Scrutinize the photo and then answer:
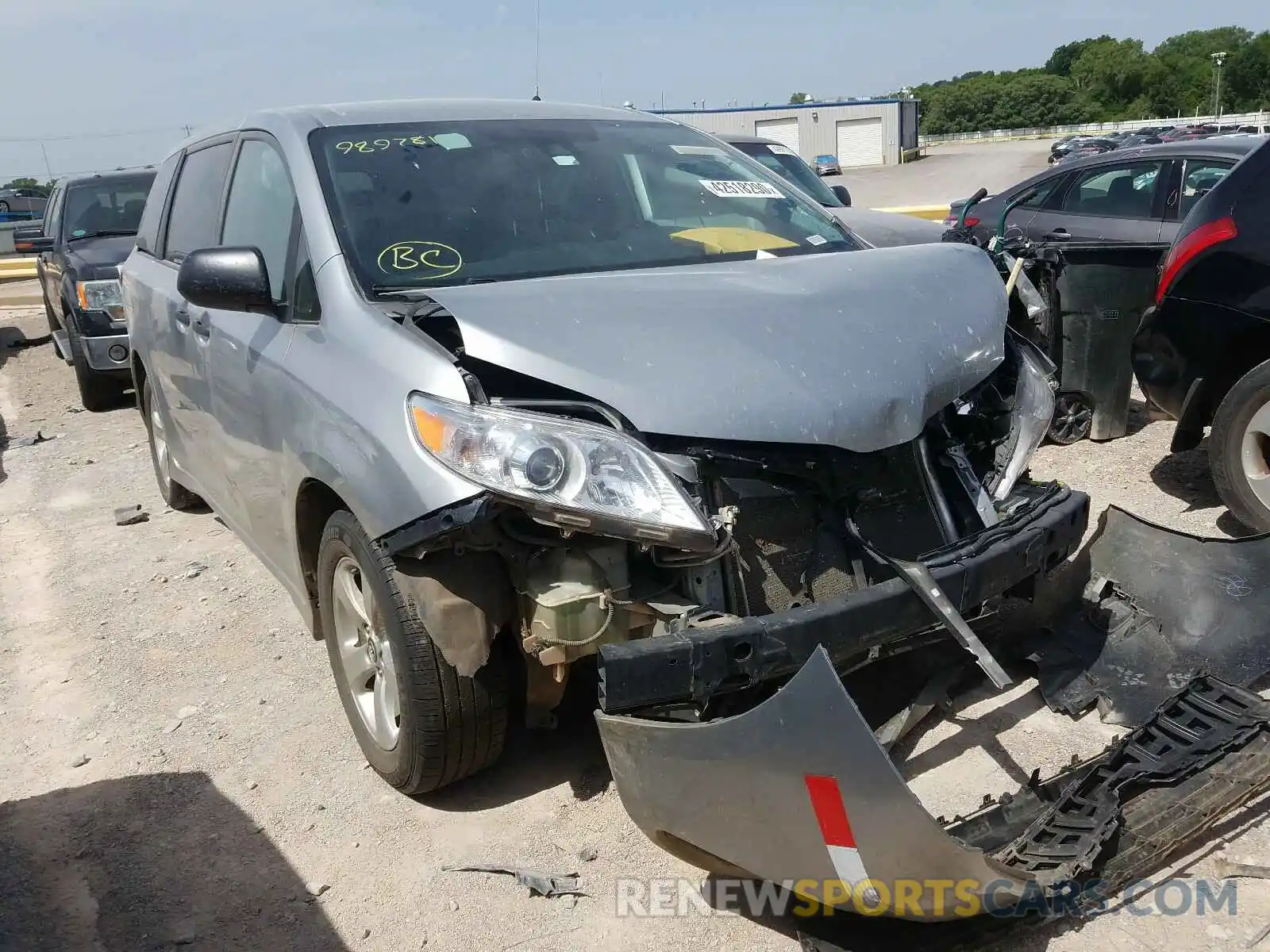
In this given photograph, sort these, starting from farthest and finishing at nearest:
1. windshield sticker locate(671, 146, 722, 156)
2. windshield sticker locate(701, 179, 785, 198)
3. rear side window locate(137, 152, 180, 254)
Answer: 1. rear side window locate(137, 152, 180, 254)
2. windshield sticker locate(671, 146, 722, 156)
3. windshield sticker locate(701, 179, 785, 198)

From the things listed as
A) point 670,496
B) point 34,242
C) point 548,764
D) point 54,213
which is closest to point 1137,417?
point 548,764

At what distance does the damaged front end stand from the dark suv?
288 inches

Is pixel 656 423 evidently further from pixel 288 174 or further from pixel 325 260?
pixel 288 174

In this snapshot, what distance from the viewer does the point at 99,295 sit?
347 inches

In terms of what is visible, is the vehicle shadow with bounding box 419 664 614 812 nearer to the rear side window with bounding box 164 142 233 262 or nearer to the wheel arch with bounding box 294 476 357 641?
the wheel arch with bounding box 294 476 357 641

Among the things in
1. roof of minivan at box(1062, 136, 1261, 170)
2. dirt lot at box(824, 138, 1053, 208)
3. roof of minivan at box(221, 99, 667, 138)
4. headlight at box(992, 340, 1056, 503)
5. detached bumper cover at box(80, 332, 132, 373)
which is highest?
roof of minivan at box(221, 99, 667, 138)

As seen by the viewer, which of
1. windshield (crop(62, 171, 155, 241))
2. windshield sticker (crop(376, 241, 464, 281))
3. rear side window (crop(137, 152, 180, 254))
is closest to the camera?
windshield sticker (crop(376, 241, 464, 281))

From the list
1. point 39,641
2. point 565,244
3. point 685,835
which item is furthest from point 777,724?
point 39,641

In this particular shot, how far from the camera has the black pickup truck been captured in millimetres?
8828

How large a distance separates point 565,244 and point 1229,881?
2525 mm

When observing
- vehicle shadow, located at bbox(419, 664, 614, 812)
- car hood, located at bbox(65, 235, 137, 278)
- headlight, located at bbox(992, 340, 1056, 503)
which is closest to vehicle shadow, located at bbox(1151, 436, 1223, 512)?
headlight, located at bbox(992, 340, 1056, 503)

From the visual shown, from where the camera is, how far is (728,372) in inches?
99.8

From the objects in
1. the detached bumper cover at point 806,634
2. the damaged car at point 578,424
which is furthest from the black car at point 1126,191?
the detached bumper cover at point 806,634

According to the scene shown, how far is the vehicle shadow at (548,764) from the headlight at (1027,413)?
4.47ft
